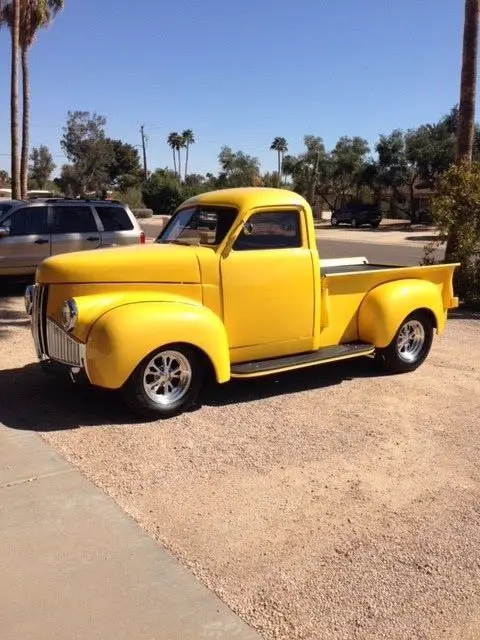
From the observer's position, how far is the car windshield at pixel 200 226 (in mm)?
6074

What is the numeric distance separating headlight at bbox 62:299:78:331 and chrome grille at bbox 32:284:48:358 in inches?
14.9

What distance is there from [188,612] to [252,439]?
2.19 metres

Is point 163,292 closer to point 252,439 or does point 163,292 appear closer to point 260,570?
point 252,439

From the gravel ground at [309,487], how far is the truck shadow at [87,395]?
0.08 feet

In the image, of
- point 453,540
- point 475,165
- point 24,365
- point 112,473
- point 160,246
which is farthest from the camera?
point 475,165

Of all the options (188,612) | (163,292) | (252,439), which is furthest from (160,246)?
(188,612)

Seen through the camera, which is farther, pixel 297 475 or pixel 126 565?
pixel 297 475

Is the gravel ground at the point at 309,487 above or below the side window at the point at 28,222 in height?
below

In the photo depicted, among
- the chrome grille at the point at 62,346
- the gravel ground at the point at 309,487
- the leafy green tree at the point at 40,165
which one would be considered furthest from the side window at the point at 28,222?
the leafy green tree at the point at 40,165

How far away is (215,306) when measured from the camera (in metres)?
5.86

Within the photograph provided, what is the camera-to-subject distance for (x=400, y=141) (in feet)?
154

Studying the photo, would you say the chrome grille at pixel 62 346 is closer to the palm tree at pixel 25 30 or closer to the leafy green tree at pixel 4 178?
the palm tree at pixel 25 30

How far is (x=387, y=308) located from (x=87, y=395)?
3.06m

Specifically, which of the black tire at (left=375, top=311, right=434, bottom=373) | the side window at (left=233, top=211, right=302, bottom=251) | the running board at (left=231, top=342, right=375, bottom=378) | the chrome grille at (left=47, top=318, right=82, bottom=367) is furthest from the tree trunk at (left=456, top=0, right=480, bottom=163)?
the chrome grille at (left=47, top=318, right=82, bottom=367)
